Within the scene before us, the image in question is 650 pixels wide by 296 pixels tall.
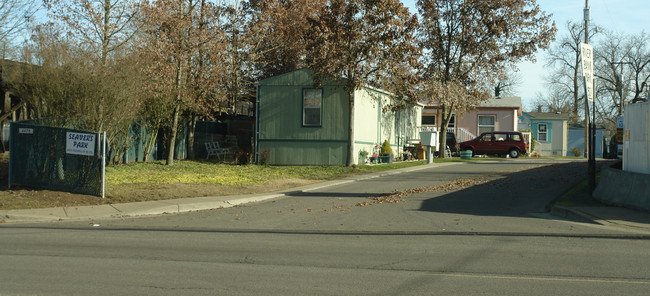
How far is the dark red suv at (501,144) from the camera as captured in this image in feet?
130

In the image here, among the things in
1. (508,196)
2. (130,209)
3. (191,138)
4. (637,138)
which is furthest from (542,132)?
(130,209)

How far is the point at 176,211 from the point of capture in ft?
49.4

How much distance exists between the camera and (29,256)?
879cm

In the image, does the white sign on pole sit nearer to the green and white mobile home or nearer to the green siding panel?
the green and white mobile home

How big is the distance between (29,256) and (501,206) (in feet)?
35.4

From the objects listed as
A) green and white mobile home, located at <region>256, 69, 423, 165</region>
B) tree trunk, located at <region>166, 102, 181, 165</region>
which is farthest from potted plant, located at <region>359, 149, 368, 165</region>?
tree trunk, located at <region>166, 102, 181, 165</region>

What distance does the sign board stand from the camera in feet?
51.0

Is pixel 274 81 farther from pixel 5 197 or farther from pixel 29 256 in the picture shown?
pixel 29 256

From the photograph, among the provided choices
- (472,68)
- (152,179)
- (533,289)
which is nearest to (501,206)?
(533,289)

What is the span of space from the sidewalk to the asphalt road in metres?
0.51

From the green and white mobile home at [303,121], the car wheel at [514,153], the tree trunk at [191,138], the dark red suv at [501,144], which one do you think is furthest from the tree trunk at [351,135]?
the car wheel at [514,153]

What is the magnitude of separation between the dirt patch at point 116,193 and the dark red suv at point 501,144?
2296cm

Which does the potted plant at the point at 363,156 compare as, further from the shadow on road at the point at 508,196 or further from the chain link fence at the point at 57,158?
the chain link fence at the point at 57,158

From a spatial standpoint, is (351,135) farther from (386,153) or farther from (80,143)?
(80,143)
